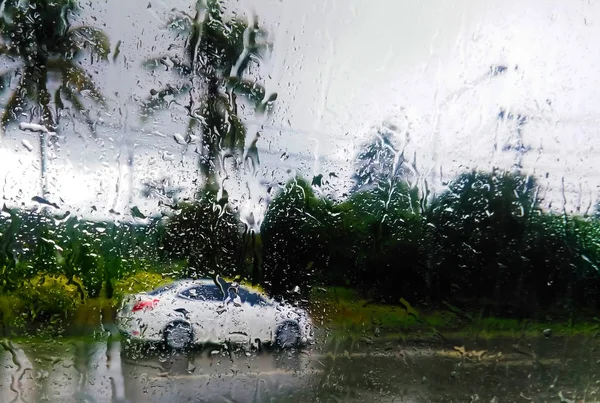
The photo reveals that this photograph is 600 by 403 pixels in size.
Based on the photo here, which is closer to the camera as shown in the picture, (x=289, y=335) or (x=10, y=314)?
(x=10, y=314)

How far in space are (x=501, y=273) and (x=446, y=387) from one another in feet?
1.59

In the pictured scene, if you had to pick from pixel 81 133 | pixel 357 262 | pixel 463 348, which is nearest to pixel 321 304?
pixel 357 262

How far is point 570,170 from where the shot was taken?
6.94 feet

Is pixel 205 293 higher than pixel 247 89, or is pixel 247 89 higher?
pixel 247 89

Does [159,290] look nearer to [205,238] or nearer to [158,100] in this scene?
[205,238]

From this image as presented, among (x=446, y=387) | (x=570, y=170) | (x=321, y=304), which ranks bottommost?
(x=446, y=387)

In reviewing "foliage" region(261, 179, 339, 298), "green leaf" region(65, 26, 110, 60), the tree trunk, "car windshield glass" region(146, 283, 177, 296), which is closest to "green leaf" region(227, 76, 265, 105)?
"foliage" region(261, 179, 339, 298)

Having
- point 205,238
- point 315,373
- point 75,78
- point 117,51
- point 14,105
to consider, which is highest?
point 117,51

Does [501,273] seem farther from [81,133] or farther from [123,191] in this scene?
[81,133]

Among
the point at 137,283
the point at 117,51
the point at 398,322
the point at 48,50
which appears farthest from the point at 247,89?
the point at 398,322

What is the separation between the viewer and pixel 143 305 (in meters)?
1.86

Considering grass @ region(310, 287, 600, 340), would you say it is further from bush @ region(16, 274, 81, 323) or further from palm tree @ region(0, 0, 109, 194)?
palm tree @ region(0, 0, 109, 194)

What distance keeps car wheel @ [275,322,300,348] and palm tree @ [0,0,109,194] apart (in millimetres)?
974

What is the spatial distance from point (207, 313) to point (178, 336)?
13 cm
